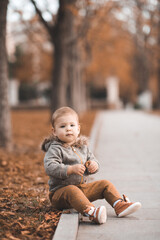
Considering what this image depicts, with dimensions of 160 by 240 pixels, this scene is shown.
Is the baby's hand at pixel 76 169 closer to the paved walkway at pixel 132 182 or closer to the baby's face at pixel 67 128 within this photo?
the baby's face at pixel 67 128

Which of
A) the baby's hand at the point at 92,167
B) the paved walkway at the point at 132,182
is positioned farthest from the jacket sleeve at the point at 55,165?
the paved walkway at the point at 132,182

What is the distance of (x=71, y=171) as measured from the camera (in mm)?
4047

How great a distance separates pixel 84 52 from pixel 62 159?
27435 millimetres

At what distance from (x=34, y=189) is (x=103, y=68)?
32.8 metres

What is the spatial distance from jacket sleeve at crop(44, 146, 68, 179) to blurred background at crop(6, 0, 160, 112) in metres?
7.15

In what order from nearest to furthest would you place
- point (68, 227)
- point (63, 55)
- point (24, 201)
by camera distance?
point (68, 227) < point (24, 201) < point (63, 55)

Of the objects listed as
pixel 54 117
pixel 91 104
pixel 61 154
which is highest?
pixel 54 117

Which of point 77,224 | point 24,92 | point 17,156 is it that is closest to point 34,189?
point 77,224

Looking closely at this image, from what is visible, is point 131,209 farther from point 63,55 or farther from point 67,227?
point 63,55

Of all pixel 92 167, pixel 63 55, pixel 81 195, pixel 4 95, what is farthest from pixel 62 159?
pixel 63 55

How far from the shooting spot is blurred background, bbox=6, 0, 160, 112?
48.0ft

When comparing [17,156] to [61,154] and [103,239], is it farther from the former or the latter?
[103,239]

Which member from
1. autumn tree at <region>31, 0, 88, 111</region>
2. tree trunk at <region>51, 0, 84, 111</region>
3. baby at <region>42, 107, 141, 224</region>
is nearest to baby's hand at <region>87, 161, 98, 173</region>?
baby at <region>42, 107, 141, 224</region>

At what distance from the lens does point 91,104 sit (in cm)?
4356
